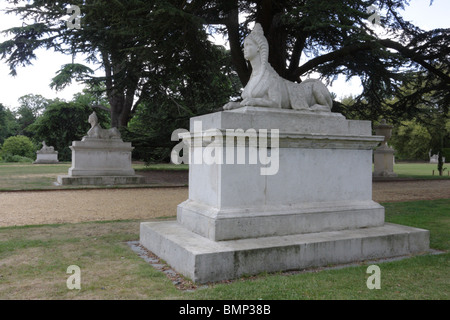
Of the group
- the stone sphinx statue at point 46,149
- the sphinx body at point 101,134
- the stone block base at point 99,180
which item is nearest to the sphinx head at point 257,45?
the stone block base at point 99,180

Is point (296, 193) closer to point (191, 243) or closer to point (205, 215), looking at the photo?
point (205, 215)

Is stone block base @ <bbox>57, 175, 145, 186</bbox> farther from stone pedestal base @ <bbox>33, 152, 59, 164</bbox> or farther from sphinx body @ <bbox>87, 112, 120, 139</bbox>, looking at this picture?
stone pedestal base @ <bbox>33, 152, 59, 164</bbox>

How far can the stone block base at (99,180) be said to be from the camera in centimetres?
1484

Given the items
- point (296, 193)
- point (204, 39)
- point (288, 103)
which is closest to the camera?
point (296, 193)

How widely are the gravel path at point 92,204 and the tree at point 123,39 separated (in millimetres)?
4410

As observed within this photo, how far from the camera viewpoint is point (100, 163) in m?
15.8

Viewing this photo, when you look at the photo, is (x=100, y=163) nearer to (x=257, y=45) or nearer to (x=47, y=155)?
(x=257, y=45)

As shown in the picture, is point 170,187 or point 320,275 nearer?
point 320,275

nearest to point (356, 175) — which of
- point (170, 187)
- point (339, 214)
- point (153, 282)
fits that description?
point (339, 214)

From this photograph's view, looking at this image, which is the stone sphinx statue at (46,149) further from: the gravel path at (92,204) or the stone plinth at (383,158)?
the stone plinth at (383,158)

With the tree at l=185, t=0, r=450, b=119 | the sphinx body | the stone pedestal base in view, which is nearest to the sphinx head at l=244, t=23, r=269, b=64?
the tree at l=185, t=0, r=450, b=119

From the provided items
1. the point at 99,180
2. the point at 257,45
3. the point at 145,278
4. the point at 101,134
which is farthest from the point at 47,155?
the point at 145,278

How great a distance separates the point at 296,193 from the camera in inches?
201
